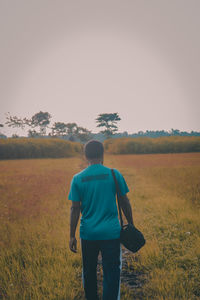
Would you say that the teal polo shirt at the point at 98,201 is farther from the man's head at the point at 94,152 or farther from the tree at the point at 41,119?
the tree at the point at 41,119

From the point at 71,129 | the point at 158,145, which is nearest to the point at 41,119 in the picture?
the point at 71,129

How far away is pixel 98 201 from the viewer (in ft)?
7.07

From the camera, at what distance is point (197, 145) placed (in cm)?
4234

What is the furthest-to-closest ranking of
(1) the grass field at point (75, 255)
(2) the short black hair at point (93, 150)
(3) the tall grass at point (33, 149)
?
(3) the tall grass at point (33, 149), (1) the grass field at point (75, 255), (2) the short black hair at point (93, 150)

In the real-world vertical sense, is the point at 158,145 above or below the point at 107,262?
above

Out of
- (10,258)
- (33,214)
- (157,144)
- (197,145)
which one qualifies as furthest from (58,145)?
(10,258)

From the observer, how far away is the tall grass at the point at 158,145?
42.7 meters

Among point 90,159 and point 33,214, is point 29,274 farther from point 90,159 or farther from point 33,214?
point 33,214

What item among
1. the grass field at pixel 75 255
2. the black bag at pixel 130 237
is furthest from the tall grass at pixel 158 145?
the black bag at pixel 130 237

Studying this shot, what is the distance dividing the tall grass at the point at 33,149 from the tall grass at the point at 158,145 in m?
11.7

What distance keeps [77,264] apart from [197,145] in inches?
1739

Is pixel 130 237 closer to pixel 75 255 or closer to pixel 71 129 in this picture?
pixel 75 255

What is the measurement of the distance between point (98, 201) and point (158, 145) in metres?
43.1

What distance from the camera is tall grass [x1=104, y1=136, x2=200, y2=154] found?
140 feet
